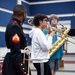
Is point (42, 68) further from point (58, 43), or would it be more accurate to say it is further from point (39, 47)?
point (58, 43)

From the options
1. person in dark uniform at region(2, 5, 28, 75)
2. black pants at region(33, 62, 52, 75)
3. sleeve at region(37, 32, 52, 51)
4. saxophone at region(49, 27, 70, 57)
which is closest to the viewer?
person in dark uniform at region(2, 5, 28, 75)

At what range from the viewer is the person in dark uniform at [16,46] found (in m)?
1.87

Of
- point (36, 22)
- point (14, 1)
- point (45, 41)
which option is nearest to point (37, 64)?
Result: point (45, 41)

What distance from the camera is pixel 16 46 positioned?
187cm

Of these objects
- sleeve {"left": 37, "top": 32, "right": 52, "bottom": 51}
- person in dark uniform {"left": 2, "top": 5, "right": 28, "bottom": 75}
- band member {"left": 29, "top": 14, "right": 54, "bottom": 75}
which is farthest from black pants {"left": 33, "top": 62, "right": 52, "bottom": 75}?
person in dark uniform {"left": 2, "top": 5, "right": 28, "bottom": 75}

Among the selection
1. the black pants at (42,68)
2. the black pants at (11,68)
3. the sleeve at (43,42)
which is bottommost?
the black pants at (42,68)

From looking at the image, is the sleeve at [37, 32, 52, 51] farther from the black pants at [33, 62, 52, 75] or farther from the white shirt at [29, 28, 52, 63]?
the black pants at [33, 62, 52, 75]

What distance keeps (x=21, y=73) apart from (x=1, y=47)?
4.51 metres

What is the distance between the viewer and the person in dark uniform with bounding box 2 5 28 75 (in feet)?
6.14

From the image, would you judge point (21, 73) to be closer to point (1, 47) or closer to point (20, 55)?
point (20, 55)

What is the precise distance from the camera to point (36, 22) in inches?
106

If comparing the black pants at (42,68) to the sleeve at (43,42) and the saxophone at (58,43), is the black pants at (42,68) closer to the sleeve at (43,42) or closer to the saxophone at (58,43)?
the sleeve at (43,42)

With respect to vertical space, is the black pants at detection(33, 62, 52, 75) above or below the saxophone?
below

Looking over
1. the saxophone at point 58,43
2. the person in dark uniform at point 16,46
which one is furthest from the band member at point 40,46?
the saxophone at point 58,43
